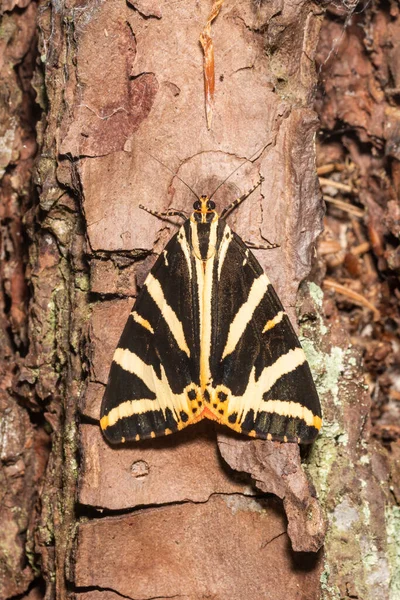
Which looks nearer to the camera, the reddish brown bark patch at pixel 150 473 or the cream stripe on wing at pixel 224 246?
the reddish brown bark patch at pixel 150 473

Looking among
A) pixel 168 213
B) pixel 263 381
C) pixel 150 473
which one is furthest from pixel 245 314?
pixel 150 473

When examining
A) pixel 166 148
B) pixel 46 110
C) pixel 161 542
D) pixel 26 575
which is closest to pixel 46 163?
pixel 46 110

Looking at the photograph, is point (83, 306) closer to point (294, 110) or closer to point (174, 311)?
point (174, 311)

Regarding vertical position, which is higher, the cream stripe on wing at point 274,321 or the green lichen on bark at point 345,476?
the cream stripe on wing at point 274,321

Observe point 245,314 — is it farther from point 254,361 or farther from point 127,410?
point 127,410

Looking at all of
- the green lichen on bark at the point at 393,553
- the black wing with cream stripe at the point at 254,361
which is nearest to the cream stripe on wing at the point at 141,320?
the black wing with cream stripe at the point at 254,361

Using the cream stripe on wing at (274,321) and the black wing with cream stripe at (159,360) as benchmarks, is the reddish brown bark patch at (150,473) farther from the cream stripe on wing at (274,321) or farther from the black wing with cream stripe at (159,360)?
the cream stripe on wing at (274,321)

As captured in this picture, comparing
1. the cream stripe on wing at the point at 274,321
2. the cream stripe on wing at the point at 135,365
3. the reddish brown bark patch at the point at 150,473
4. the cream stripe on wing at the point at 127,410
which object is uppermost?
the cream stripe on wing at the point at 274,321
